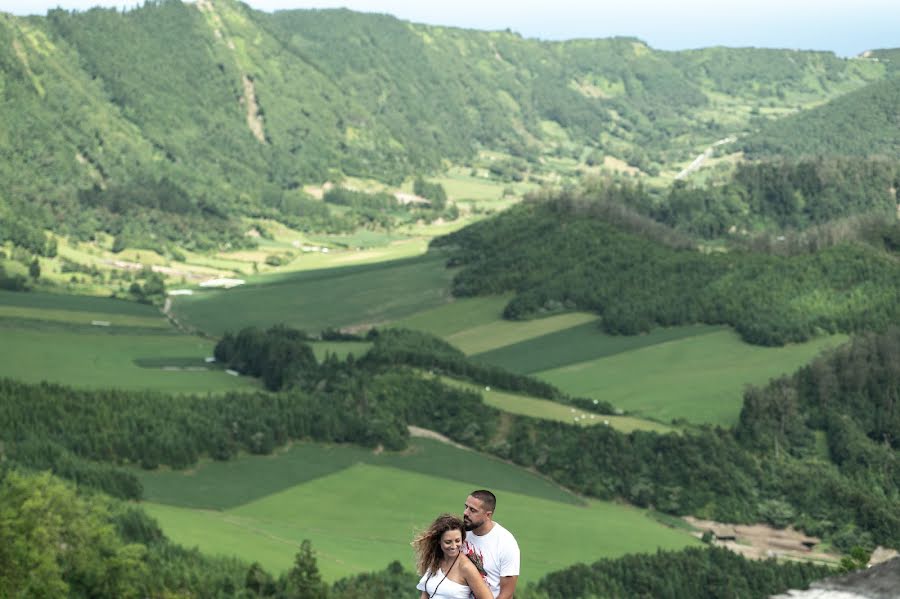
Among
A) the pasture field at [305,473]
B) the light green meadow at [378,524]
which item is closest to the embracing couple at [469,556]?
the light green meadow at [378,524]

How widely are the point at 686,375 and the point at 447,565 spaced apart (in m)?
164

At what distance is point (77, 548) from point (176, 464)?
39.2 metres

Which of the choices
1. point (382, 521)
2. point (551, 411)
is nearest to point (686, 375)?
point (551, 411)

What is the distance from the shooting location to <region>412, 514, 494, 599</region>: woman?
20.5 metres

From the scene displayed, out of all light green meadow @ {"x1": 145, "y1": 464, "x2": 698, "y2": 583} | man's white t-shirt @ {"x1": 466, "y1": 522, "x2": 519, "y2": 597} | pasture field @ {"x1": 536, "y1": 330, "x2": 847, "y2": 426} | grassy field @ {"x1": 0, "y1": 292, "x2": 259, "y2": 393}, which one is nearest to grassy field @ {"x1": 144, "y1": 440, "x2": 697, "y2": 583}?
light green meadow @ {"x1": 145, "y1": 464, "x2": 698, "y2": 583}

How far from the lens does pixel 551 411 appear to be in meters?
160

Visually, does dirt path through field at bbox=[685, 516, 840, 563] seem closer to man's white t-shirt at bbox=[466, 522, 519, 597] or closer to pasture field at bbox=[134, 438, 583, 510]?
pasture field at bbox=[134, 438, 583, 510]

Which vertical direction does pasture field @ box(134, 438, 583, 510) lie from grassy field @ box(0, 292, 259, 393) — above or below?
below

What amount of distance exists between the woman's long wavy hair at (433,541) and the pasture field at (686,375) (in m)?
145

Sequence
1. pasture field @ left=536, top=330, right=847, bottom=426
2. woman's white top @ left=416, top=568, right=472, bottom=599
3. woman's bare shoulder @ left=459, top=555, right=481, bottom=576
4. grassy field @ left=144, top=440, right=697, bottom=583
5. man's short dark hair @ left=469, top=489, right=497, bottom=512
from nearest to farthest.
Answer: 1. woman's bare shoulder @ left=459, top=555, right=481, bottom=576
2. woman's white top @ left=416, top=568, right=472, bottom=599
3. man's short dark hair @ left=469, top=489, right=497, bottom=512
4. grassy field @ left=144, top=440, right=697, bottom=583
5. pasture field @ left=536, top=330, right=847, bottom=426

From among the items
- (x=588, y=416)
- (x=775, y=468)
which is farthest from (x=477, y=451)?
(x=775, y=468)

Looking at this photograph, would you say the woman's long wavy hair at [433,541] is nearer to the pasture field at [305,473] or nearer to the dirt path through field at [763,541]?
the dirt path through field at [763,541]

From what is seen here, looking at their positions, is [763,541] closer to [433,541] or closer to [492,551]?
[492,551]

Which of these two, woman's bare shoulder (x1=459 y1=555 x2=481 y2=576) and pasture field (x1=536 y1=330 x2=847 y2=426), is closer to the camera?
woman's bare shoulder (x1=459 y1=555 x2=481 y2=576)
